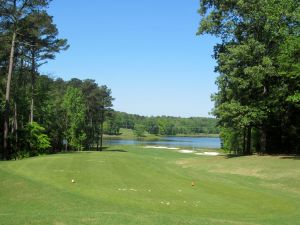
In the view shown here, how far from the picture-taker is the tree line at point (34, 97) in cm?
3891

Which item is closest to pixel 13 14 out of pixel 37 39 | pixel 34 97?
pixel 37 39

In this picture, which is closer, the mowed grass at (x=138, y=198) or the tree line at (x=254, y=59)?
the mowed grass at (x=138, y=198)

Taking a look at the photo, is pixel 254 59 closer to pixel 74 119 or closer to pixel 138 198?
pixel 138 198

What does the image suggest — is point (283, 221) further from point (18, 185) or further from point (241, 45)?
point (241, 45)

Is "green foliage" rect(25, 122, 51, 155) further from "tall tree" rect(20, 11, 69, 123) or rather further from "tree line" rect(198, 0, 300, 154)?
"tree line" rect(198, 0, 300, 154)

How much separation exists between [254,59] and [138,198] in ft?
69.6

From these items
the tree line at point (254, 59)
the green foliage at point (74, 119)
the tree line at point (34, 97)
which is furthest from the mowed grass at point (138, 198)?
the green foliage at point (74, 119)

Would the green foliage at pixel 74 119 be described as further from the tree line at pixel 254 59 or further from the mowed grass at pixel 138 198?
the mowed grass at pixel 138 198

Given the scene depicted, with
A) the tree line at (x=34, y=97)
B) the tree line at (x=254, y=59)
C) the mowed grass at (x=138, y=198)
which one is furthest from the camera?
the tree line at (x=34, y=97)

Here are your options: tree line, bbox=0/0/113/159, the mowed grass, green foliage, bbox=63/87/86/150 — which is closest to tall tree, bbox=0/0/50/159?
tree line, bbox=0/0/113/159

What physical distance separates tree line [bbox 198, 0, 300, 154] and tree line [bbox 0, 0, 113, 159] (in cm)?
1774

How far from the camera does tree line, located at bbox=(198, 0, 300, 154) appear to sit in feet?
101

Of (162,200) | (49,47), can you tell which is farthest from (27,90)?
(162,200)

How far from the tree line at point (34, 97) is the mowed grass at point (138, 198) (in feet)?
60.3
